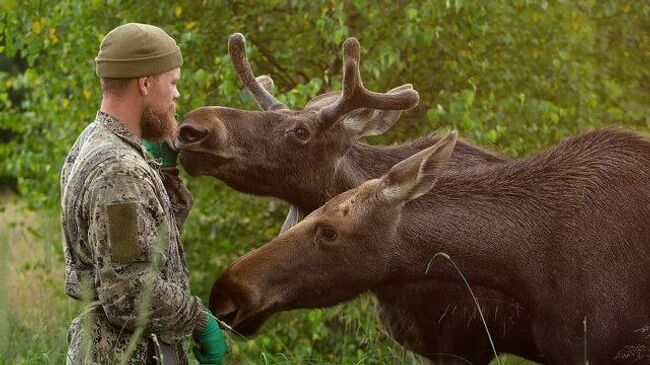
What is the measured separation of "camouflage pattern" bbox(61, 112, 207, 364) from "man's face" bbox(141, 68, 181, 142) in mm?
106

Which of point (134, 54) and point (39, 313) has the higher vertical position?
point (134, 54)

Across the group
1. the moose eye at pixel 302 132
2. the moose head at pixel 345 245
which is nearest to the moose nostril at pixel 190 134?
the moose eye at pixel 302 132

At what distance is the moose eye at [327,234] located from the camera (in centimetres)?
598

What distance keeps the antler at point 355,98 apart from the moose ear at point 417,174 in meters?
1.35

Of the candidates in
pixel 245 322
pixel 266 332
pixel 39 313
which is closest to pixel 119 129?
pixel 245 322

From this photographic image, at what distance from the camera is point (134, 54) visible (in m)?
4.90

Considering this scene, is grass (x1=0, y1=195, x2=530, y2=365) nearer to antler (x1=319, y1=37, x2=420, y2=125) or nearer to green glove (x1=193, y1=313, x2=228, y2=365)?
antler (x1=319, y1=37, x2=420, y2=125)

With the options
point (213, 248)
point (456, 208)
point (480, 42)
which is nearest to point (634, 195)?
point (456, 208)

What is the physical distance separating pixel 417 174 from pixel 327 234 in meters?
0.53

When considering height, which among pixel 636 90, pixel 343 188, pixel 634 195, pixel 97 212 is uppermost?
pixel 97 212

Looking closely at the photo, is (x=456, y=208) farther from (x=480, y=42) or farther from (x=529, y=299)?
(x=480, y=42)

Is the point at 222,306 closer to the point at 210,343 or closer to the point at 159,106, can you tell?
the point at 210,343

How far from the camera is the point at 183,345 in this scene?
5133 mm

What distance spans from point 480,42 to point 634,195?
13.2 ft
